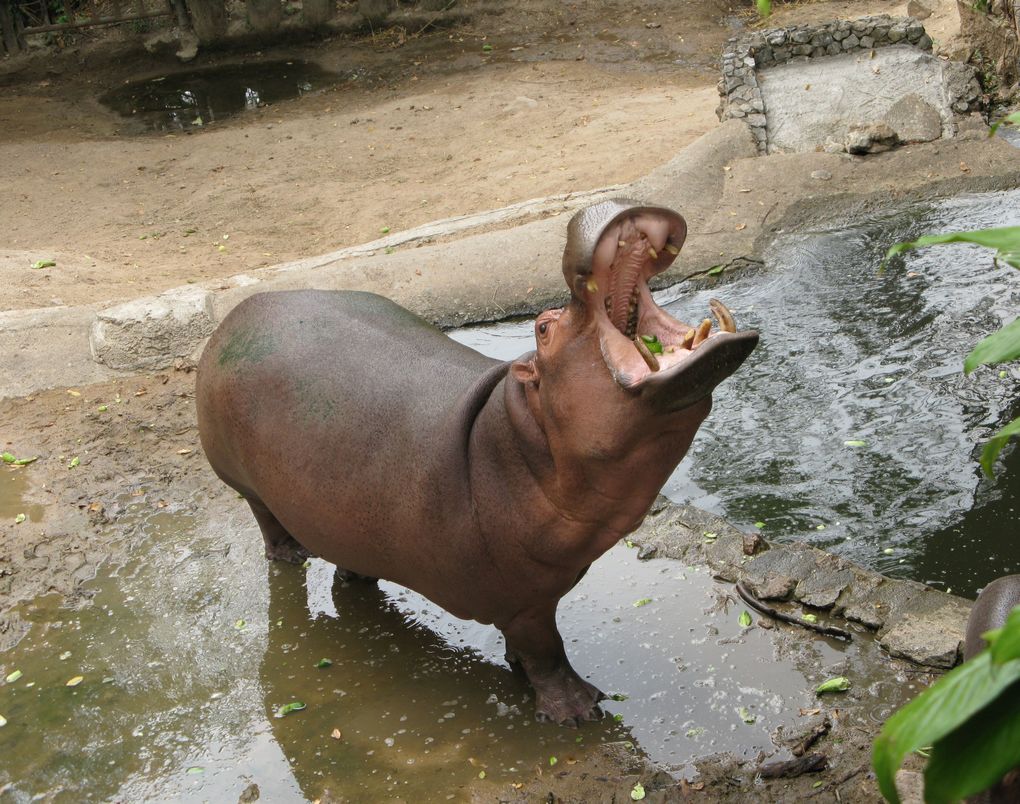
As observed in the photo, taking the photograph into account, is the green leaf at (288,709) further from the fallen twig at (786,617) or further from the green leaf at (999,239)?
the green leaf at (999,239)

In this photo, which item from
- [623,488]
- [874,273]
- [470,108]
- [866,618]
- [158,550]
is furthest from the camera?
[470,108]

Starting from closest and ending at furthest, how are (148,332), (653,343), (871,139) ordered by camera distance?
(653,343) → (148,332) → (871,139)

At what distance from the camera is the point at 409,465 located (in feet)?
11.8

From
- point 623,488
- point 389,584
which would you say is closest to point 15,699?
point 389,584

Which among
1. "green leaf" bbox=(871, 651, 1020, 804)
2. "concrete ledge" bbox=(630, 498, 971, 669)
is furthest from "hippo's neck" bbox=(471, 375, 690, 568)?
"green leaf" bbox=(871, 651, 1020, 804)

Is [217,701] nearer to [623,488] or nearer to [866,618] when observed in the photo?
[623,488]

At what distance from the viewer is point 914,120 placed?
830 centimetres

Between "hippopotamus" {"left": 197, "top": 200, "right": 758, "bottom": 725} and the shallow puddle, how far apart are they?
384 inches

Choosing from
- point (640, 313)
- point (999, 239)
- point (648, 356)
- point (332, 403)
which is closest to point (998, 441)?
point (999, 239)

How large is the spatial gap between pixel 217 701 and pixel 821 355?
339 centimetres

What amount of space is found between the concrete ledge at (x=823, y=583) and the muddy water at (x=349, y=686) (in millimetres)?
103

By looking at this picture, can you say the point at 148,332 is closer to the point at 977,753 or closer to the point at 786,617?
the point at 786,617

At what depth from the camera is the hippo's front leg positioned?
12.3 ft

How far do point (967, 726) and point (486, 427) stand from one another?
2.21 m
